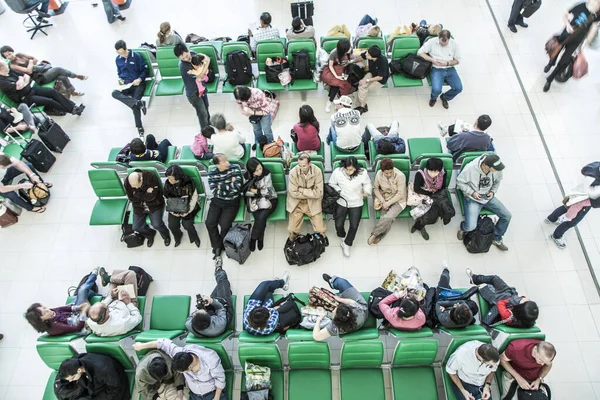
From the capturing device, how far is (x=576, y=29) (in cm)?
662

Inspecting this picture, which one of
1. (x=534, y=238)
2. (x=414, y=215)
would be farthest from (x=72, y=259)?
→ (x=534, y=238)

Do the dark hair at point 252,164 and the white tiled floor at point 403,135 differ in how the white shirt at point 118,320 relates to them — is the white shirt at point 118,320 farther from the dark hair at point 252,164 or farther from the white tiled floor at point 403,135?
the dark hair at point 252,164

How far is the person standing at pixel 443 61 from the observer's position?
6.44 m

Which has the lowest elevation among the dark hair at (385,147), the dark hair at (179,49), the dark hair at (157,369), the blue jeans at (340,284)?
the blue jeans at (340,284)

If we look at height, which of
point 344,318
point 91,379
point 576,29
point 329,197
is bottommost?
point 91,379

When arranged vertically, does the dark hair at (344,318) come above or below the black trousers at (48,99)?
below

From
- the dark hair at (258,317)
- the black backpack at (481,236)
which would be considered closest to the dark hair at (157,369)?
the dark hair at (258,317)

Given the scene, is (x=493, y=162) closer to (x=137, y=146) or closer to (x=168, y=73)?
(x=137, y=146)

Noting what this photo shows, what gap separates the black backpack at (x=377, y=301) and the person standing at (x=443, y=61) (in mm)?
3672

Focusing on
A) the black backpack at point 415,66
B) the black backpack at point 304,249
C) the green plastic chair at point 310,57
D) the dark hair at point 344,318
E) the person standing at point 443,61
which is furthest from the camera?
the green plastic chair at point 310,57

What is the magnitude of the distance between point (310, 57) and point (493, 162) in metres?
3.34

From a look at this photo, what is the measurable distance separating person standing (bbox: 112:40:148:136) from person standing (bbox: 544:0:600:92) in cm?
672

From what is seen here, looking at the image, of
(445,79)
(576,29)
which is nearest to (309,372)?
(445,79)

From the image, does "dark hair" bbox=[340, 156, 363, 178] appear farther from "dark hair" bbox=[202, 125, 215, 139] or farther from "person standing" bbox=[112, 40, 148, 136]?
"person standing" bbox=[112, 40, 148, 136]
